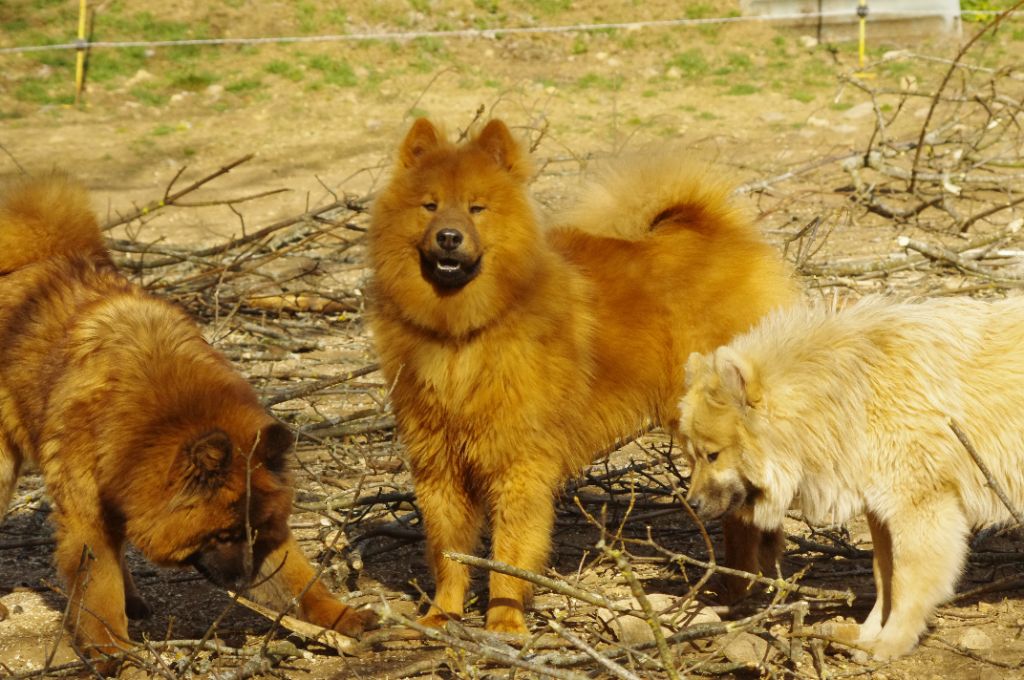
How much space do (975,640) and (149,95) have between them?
14.5m

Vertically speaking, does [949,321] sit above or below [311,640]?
above

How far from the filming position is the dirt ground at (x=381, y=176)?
571cm

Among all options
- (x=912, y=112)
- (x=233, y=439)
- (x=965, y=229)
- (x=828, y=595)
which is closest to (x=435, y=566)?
(x=233, y=439)

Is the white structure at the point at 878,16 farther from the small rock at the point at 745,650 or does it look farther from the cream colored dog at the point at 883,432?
the small rock at the point at 745,650

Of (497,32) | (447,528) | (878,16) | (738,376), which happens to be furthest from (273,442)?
(878,16)

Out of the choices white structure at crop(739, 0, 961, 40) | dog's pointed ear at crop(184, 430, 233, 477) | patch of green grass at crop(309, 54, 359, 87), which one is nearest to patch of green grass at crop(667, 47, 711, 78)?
white structure at crop(739, 0, 961, 40)

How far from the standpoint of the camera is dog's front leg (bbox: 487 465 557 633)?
539cm

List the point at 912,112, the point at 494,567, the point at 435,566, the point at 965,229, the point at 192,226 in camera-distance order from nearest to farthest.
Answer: the point at 494,567
the point at 435,566
the point at 965,229
the point at 192,226
the point at 912,112

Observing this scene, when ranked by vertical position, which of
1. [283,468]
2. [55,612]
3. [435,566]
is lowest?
[55,612]

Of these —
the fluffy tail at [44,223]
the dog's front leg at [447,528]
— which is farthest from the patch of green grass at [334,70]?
the dog's front leg at [447,528]

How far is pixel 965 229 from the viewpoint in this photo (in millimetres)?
10547

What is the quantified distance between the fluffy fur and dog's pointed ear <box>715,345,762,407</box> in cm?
79

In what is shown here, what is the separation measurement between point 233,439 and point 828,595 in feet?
8.30

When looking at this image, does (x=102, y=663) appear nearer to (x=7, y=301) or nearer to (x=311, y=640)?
Result: (x=311, y=640)
